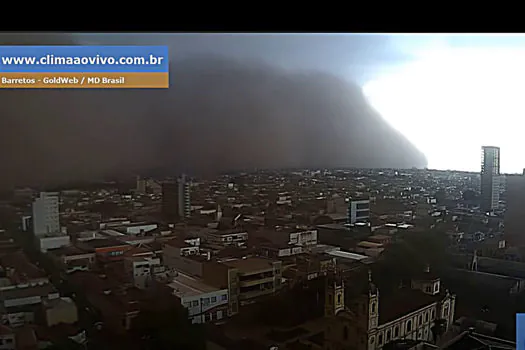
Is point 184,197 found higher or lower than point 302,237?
higher

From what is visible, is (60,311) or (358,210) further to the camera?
(358,210)

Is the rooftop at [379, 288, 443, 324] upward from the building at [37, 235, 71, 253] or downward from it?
downward

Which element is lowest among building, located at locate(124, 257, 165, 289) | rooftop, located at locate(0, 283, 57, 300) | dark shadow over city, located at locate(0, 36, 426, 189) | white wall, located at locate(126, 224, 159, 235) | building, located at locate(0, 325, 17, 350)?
building, located at locate(0, 325, 17, 350)

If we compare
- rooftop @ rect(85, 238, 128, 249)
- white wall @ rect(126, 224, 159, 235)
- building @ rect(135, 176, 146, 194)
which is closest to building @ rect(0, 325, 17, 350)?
rooftop @ rect(85, 238, 128, 249)

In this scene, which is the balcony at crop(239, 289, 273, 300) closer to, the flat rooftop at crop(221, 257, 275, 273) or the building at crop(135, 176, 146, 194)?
the flat rooftop at crop(221, 257, 275, 273)

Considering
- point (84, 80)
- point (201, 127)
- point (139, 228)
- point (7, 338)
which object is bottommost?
point (7, 338)

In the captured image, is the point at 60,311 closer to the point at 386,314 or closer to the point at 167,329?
the point at 167,329

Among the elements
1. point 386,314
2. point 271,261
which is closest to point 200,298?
point 271,261

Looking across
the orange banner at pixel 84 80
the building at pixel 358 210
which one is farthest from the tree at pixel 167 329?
the orange banner at pixel 84 80
